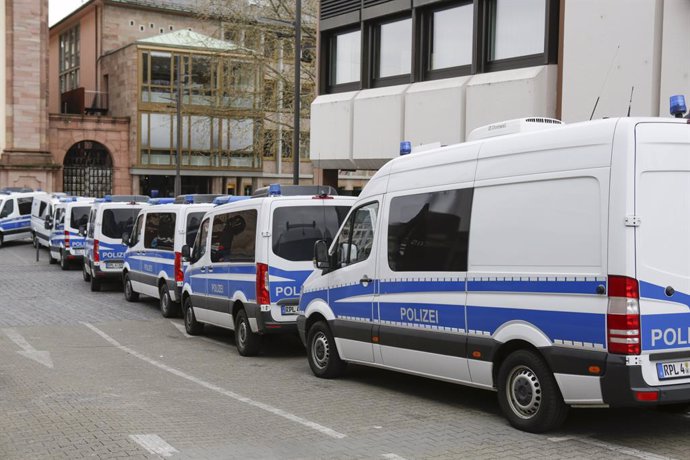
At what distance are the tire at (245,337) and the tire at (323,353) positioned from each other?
159 cm

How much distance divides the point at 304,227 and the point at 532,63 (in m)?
6.02

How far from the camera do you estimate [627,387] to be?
6645 mm

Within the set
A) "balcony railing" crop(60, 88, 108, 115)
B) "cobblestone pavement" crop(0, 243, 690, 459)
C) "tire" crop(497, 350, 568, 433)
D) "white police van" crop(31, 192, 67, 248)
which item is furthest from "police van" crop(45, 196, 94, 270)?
"balcony railing" crop(60, 88, 108, 115)

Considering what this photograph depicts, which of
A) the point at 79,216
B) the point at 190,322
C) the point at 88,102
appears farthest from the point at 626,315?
the point at 88,102

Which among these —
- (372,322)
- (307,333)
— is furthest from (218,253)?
(372,322)

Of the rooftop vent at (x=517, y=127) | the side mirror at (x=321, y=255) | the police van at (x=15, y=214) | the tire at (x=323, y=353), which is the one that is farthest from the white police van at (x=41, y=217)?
the rooftop vent at (x=517, y=127)

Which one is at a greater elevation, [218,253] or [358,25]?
[358,25]

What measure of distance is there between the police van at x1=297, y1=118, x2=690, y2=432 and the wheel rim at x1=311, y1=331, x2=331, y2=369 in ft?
3.68

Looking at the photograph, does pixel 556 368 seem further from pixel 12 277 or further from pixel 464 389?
pixel 12 277

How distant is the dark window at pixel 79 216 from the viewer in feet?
90.1

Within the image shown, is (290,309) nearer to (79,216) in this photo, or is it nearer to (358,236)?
(358,236)

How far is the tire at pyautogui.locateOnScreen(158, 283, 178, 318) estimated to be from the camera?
17.6 meters

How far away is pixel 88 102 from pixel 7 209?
2836cm

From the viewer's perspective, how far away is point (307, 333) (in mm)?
11031
